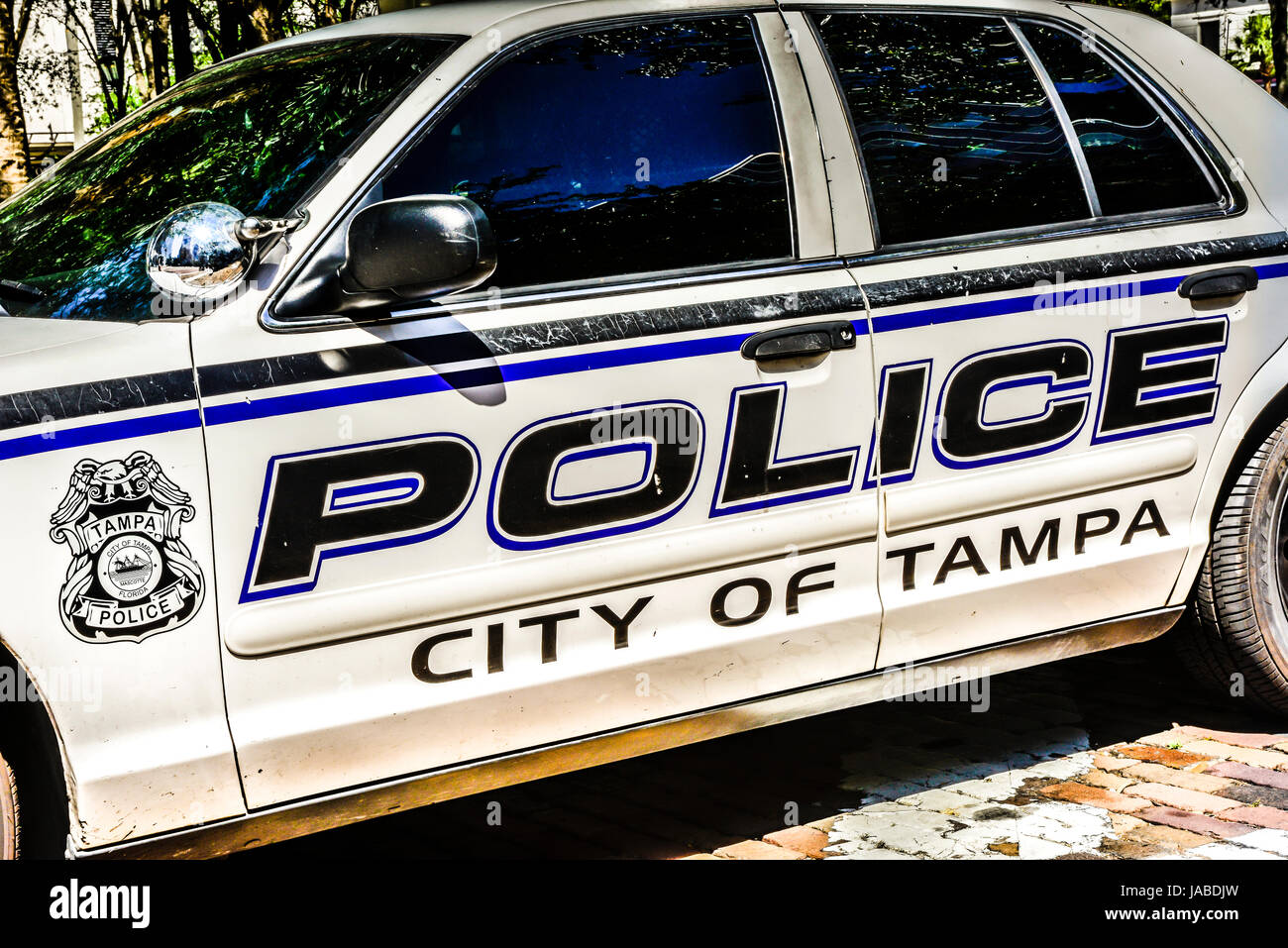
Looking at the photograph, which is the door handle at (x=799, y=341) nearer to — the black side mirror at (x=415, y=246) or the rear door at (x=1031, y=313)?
the rear door at (x=1031, y=313)

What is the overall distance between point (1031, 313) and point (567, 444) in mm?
1170

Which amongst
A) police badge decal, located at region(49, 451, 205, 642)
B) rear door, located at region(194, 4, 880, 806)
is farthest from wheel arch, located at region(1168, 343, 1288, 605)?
police badge decal, located at region(49, 451, 205, 642)

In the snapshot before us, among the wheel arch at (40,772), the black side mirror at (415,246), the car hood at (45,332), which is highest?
the black side mirror at (415,246)

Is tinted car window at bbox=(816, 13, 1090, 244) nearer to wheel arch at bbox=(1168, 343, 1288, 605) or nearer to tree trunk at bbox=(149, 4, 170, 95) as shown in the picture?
wheel arch at bbox=(1168, 343, 1288, 605)

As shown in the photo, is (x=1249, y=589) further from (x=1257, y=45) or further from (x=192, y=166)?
(x=1257, y=45)

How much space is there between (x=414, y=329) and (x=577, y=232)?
42cm

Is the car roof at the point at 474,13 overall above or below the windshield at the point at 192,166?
above

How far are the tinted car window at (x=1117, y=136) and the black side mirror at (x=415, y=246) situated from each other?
1647 millimetres

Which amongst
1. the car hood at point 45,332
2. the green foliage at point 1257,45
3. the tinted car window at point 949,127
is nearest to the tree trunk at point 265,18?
the tinted car window at point 949,127

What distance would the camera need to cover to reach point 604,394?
9.21ft

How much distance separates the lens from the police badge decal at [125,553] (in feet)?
7.83

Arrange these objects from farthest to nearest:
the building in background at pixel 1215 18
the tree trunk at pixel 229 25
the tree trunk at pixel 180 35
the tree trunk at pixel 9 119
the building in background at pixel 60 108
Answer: the building in background at pixel 1215 18, the building in background at pixel 60 108, the tree trunk at pixel 180 35, the tree trunk at pixel 229 25, the tree trunk at pixel 9 119

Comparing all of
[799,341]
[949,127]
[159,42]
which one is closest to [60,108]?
[159,42]
